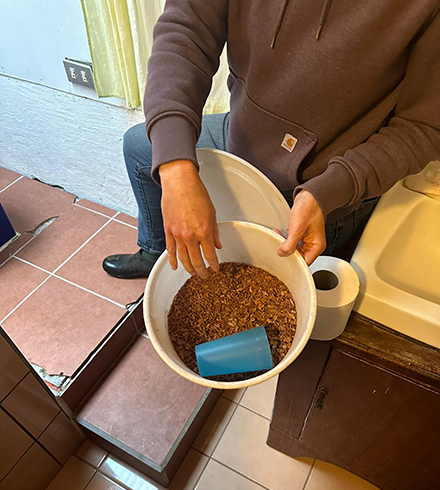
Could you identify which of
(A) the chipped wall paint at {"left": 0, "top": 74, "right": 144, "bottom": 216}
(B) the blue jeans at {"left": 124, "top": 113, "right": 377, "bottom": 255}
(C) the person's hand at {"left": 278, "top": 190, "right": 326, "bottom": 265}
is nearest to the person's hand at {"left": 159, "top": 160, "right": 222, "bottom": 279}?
(C) the person's hand at {"left": 278, "top": 190, "right": 326, "bottom": 265}

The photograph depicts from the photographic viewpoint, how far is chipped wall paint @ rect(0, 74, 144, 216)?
1.77 meters

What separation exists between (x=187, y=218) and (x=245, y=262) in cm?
18

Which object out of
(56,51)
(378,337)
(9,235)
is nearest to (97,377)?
(9,235)

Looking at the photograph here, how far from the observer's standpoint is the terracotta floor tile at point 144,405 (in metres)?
1.15

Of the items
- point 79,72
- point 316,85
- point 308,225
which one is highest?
point 316,85

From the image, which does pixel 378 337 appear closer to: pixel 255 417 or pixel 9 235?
pixel 255 417

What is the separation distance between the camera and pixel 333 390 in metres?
0.81

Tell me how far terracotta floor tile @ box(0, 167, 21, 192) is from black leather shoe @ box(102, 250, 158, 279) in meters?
0.66

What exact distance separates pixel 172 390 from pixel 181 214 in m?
0.80

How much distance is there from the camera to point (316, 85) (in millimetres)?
702

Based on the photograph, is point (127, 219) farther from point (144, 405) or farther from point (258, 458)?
point (258, 458)

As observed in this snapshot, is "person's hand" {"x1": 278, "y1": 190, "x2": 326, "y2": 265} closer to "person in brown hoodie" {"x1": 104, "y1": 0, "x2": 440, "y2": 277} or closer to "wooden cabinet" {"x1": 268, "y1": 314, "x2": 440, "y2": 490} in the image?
"person in brown hoodie" {"x1": 104, "y1": 0, "x2": 440, "y2": 277}

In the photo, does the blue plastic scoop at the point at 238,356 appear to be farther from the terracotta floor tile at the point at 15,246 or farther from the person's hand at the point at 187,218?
the terracotta floor tile at the point at 15,246

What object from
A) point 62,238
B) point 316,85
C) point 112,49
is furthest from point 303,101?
point 112,49
